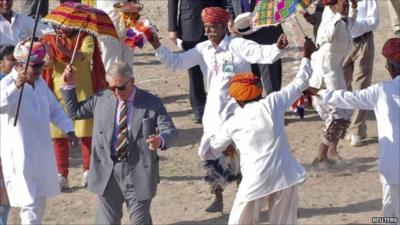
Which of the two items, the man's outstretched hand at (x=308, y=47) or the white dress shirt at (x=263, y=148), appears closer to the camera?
the white dress shirt at (x=263, y=148)

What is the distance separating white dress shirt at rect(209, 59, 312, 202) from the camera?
9.46 m

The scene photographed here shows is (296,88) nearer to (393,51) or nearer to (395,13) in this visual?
(393,51)

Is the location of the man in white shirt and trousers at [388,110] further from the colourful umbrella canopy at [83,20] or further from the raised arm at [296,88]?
the colourful umbrella canopy at [83,20]

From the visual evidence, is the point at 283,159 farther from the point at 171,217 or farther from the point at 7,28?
the point at 7,28

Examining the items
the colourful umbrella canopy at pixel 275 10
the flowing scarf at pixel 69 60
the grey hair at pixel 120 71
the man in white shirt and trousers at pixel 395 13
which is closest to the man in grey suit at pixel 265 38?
the flowing scarf at pixel 69 60

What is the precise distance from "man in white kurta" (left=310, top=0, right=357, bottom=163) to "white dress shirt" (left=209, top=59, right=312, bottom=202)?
2642mm

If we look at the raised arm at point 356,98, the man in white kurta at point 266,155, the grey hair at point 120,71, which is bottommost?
the man in white kurta at point 266,155

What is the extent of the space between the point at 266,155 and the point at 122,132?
119cm

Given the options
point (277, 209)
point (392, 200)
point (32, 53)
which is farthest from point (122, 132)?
point (392, 200)

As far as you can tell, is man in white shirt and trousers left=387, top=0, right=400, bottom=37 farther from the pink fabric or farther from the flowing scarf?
the pink fabric

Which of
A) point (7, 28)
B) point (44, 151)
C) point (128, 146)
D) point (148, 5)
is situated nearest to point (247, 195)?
point (128, 146)

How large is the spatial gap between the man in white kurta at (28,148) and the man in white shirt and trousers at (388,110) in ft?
7.72

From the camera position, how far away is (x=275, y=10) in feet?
32.8

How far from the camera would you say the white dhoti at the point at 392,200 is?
9672 millimetres
